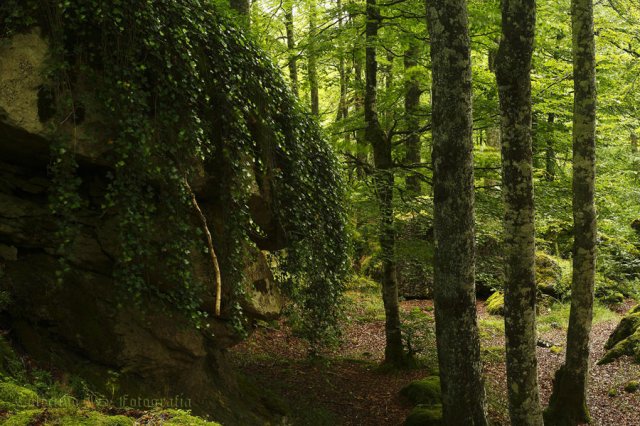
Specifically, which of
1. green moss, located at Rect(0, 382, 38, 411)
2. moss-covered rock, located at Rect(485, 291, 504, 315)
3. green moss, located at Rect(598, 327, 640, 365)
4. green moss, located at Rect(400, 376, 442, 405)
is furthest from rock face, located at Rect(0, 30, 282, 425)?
moss-covered rock, located at Rect(485, 291, 504, 315)

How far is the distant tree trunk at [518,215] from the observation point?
5.92 m

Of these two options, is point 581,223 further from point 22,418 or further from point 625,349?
point 22,418

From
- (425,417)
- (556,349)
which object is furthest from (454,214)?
(556,349)

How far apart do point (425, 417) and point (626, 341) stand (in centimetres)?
591

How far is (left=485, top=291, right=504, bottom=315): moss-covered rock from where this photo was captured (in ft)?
51.6

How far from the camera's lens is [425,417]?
7895mm

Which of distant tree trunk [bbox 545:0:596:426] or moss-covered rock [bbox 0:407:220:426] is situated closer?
moss-covered rock [bbox 0:407:220:426]

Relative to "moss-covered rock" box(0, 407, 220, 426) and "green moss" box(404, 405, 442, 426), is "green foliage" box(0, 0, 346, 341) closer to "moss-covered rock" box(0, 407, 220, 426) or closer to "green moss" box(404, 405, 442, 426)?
"moss-covered rock" box(0, 407, 220, 426)

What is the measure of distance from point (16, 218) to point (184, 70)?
218 centimetres

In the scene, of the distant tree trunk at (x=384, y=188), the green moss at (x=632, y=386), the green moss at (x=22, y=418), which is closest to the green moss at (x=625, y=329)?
the green moss at (x=632, y=386)

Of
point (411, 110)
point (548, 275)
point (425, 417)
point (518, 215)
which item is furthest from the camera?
point (548, 275)

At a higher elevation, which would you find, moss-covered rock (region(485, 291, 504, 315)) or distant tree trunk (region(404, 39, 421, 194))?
distant tree trunk (region(404, 39, 421, 194))

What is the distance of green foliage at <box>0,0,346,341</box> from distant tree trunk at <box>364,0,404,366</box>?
3.23m

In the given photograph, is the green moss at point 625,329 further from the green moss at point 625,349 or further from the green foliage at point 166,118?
the green foliage at point 166,118
